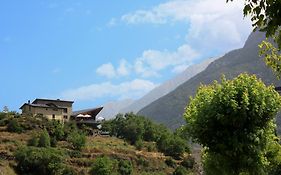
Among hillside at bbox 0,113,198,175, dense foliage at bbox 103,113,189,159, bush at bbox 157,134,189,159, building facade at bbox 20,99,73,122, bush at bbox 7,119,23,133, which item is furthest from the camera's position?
building facade at bbox 20,99,73,122

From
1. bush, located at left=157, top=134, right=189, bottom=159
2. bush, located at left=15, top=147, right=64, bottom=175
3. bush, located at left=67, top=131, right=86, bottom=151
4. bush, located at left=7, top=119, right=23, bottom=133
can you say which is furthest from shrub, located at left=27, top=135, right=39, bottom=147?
bush, located at left=157, top=134, right=189, bottom=159

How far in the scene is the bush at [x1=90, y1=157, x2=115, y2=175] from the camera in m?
62.8

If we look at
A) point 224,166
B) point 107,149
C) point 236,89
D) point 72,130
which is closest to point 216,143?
point 224,166

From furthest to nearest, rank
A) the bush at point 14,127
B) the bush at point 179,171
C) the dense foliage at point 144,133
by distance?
the dense foliage at point 144,133, the bush at point 14,127, the bush at point 179,171

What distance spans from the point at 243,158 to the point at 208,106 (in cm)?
218

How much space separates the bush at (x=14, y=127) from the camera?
2965 inches

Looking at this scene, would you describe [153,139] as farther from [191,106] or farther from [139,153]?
[191,106]

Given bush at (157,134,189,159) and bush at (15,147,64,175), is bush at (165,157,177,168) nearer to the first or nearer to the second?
bush at (157,134,189,159)

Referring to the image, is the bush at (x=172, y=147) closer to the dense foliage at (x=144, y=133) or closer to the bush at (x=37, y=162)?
the dense foliage at (x=144, y=133)

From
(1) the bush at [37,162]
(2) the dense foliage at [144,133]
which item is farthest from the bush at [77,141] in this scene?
(2) the dense foliage at [144,133]

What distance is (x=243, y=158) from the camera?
685 inches

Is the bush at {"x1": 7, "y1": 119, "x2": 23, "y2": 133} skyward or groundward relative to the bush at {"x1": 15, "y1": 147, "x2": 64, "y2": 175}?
skyward

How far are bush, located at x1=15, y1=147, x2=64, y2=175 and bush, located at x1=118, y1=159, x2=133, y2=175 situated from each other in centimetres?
918

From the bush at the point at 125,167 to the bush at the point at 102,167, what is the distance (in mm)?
3928
